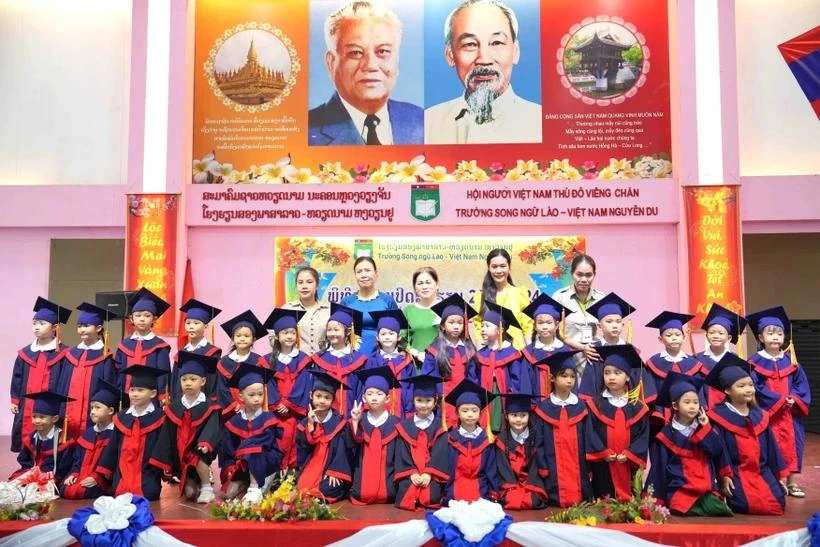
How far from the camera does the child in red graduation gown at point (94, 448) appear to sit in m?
5.46

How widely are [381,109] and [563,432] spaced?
18.0 feet

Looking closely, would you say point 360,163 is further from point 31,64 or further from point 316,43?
point 31,64

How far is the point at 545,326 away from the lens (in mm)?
5984

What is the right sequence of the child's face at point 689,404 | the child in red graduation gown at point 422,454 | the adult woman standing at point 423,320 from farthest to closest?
1. the adult woman standing at point 423,320
2. the child in red graduation gown at point 422,454
3. the child's face at point 689,404

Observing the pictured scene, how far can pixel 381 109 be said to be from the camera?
31.5ft

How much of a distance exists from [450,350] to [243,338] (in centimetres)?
161

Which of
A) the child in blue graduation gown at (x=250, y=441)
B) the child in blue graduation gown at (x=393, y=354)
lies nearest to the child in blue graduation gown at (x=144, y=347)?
the child in blue graduation gown at (x=250, y=441)

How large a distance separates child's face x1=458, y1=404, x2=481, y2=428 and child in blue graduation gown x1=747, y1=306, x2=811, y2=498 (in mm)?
2177

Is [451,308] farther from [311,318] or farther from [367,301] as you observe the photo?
[311,318]

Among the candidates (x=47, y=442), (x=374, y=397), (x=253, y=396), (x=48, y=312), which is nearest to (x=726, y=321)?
(x=374, y=397)

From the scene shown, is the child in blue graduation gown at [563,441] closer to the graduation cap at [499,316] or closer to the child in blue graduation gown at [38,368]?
the graduation cap at [499,316]

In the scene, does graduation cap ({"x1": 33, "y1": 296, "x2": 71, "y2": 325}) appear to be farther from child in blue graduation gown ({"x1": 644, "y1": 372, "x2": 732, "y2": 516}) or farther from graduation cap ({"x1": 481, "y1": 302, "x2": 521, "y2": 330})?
child in blue graduation gown ({"x1": 644, "y1": 372, "x2": 732, "y2": 516})

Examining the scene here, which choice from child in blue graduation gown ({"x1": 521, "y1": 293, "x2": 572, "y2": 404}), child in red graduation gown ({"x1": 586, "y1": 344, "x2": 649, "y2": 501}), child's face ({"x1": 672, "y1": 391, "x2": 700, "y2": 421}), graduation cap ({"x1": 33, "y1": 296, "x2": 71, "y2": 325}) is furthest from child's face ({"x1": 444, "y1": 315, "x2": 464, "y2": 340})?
graduation cap ({"x1": 33, "y1": 296, "x2": 71, "y2": 325})

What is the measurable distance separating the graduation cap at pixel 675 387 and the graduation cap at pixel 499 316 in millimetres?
1394
